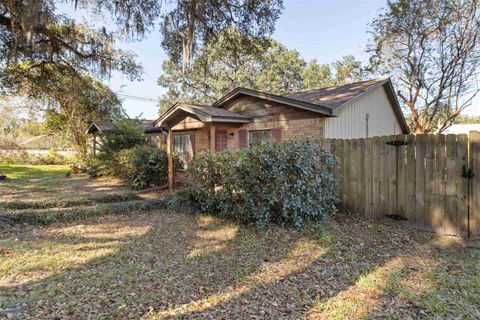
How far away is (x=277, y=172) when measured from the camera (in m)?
4.91

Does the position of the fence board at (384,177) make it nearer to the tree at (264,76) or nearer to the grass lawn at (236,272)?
the grass lawn at (236,272)

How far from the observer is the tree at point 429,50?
1220 cm

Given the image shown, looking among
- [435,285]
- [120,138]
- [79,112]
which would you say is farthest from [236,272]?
[79,112]

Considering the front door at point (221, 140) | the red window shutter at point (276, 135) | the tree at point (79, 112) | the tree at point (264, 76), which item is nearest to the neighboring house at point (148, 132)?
the tree at point (79, 112)

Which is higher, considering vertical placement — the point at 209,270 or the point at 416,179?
the point at 416,179

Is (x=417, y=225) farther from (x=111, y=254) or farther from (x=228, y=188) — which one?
(x=111, y=254)

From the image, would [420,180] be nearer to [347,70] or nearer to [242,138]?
[242,138]

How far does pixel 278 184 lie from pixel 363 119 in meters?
6.78

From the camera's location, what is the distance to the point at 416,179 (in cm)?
508

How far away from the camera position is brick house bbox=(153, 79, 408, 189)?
834 cm

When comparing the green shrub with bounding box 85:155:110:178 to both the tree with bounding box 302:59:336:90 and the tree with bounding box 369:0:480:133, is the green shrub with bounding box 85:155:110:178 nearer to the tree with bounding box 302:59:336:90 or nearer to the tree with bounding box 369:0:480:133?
the tree with bounding box 369:0:480:133

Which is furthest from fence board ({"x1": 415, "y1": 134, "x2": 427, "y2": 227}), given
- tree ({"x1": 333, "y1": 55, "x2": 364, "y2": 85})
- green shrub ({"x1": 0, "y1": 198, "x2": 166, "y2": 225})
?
tree ({"x1": 333, "y1": 55, "x2": 364, "y2": 85})

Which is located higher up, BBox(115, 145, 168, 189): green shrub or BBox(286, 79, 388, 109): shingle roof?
BBox(286, 79, 388, 109): shingle roof

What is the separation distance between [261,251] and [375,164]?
3156 millimetres
